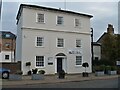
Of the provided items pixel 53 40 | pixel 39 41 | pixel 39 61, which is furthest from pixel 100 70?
pixel 39 41

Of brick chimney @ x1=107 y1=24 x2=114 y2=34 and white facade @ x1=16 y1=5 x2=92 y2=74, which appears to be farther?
brick chimney @ x1=107 y1=24 x2=114 y2=34

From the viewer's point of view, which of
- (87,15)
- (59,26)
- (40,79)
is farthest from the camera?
(87,15)

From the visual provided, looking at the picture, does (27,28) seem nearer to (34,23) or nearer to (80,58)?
(34,23)

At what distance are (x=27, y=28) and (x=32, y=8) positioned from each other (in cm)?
287

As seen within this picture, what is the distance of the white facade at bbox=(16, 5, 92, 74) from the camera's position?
35.4 m

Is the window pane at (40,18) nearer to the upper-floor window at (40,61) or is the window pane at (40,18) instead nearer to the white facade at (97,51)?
the upper-floor window at (40,61)

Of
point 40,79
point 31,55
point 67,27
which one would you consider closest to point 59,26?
point 67,27

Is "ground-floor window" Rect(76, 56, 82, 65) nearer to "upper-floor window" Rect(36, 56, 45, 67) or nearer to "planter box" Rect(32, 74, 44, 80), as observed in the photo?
"upper-floor window" Rect(36, 56, 45, 67)

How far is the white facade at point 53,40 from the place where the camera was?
116ft

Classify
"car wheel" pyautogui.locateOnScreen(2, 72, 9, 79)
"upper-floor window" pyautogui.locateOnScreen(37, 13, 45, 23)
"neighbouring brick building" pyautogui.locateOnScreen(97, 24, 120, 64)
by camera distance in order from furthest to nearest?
"neighbouring brick building" pyautogui.locateOnScreen(97, 24, 120, 64), "upper-floor window" pyautogui.locateOnScreen(37, 13, 45, 23), "car wheel" pyautogui.locateOnScreen(2, 72, 9, 79)

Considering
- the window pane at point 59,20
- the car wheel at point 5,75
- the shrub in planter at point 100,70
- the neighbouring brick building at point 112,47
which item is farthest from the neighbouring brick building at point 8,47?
the car wheel at point 5,75

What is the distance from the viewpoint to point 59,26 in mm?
38250

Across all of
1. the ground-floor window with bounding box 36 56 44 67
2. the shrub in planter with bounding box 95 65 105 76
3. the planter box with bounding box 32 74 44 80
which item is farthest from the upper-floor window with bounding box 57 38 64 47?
the planter box with bounding box 32 74 44 80

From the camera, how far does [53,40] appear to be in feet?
123
